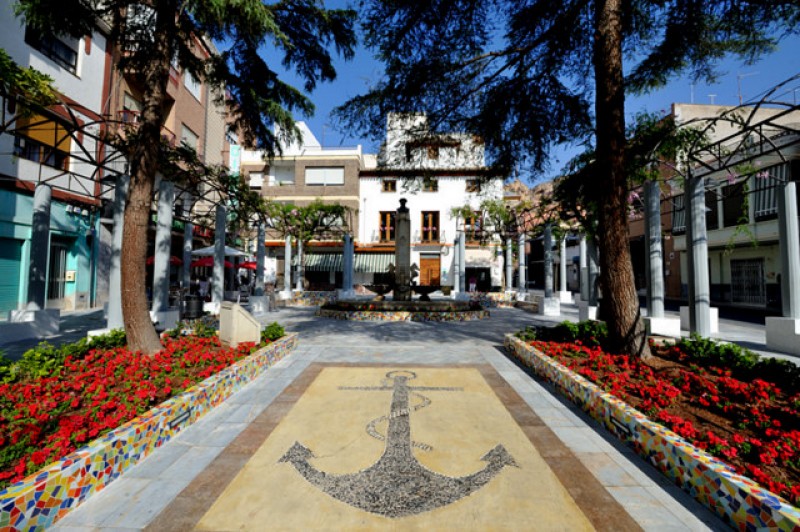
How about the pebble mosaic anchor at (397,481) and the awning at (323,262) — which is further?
the awning at (323,262)

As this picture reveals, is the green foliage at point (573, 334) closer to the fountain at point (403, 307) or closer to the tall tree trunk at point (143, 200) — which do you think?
the fountain at point (403, 307)

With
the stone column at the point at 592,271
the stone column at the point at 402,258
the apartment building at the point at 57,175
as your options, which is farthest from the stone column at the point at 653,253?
the apartment building at the point at 57,175

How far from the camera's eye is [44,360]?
16.4ft

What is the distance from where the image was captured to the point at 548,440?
3.73 m

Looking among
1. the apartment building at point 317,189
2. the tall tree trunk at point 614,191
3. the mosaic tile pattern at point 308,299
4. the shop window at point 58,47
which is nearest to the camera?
the tall tree trunk at point 614,191

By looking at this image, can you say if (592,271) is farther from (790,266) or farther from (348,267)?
(348,267)

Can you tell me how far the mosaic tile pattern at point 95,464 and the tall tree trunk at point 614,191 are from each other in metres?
6.28

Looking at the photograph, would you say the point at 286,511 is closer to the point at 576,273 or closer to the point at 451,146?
the point at 451,146

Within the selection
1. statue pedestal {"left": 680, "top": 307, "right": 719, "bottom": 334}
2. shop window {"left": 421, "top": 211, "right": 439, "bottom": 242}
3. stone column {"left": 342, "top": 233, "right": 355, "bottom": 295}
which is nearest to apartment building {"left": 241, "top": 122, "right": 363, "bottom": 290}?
shop window {"left": 421, "top": 211, "right": 439, "bottom": 242}

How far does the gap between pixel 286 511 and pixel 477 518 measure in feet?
4.48

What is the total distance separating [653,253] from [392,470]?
8028 millimetres

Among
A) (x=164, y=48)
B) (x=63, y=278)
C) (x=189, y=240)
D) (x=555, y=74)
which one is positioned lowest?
(x=63, y=278)

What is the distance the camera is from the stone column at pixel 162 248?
8370 millimetres

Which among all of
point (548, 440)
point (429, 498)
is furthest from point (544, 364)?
point (429, 498)
